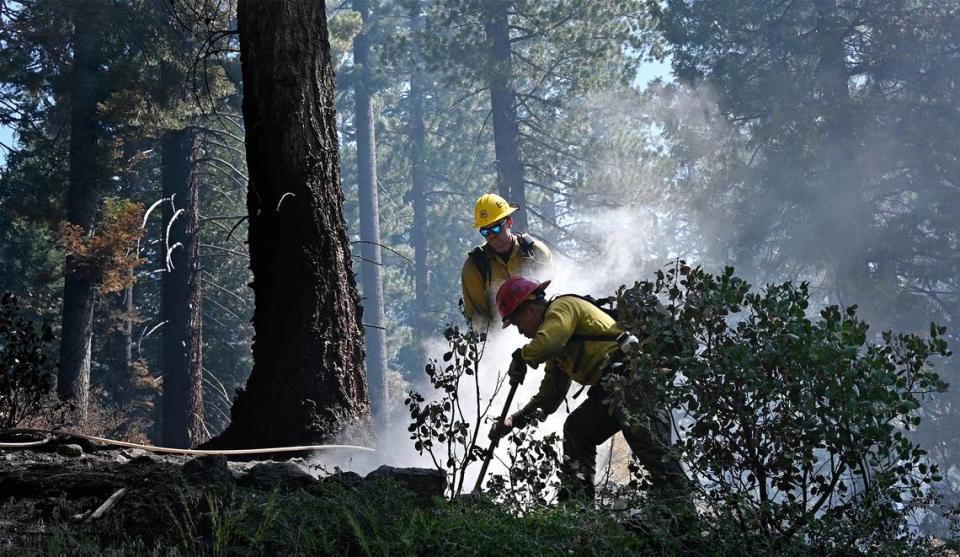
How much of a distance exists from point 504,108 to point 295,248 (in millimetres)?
20428

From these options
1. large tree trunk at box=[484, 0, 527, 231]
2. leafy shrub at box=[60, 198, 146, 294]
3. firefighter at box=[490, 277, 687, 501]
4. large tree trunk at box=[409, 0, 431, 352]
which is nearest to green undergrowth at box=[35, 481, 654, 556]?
firefighter at box=[490, 277, 687, 501]

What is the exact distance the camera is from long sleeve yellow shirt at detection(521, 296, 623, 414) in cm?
537

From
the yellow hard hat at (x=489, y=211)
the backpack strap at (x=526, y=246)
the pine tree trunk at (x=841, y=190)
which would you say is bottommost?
the backpack strap at (x=526, y=246)

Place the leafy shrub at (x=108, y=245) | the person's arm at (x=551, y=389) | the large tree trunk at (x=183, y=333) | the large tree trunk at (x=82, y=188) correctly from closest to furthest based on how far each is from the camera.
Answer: the person's arm at (x=551, y=389), the leafy shrub at (x=108, y=245), the large tree trunk at (x=82, y=188), the large tree trunk at (x=183, y=333)

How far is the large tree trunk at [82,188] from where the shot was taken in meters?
15.5

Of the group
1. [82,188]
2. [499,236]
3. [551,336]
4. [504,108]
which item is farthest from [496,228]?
[504,108]

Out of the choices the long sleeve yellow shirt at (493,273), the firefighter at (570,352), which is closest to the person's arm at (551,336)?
the firefighter at (570,352)

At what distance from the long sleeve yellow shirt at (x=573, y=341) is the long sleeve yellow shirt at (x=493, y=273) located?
183cm

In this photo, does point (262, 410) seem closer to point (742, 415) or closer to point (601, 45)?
point (742, 415)

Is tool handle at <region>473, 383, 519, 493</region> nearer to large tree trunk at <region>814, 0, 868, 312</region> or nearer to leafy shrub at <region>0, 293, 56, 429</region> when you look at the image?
leafy shrub at <region>0, 293, 56, 429</region>

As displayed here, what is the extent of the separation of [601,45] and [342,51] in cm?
638

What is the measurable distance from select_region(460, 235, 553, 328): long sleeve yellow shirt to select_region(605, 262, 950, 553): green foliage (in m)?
3.58

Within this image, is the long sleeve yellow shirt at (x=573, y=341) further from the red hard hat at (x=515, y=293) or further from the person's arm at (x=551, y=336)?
the red hard hat at (x=515, y=293)

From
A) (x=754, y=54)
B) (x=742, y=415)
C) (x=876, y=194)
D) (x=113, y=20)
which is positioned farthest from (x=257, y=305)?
(x=754, y=54)
